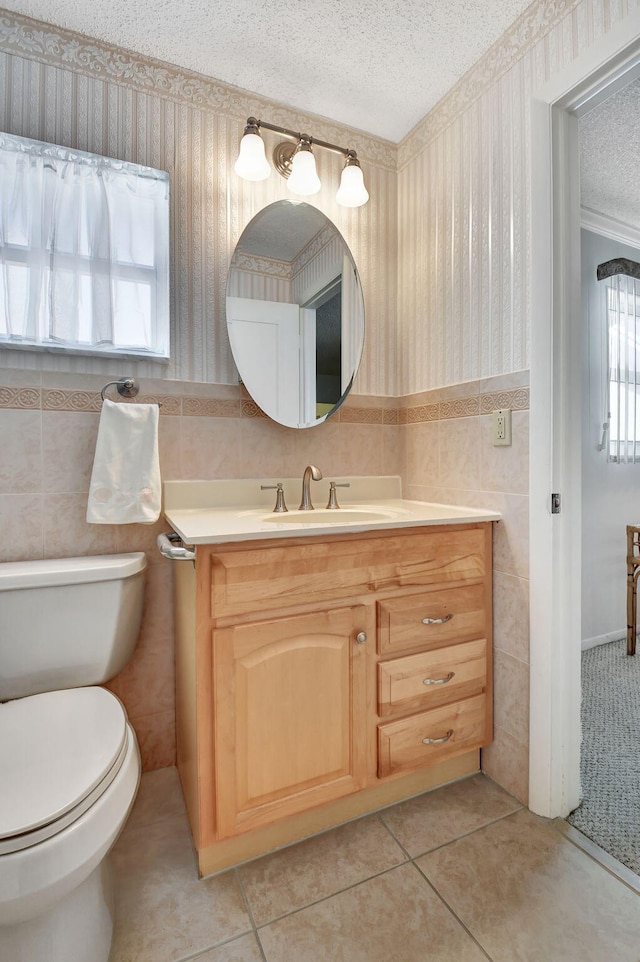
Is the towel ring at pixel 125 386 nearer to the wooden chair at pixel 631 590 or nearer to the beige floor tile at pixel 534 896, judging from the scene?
the beige floor tile at pixel 534 896

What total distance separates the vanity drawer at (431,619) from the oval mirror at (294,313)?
0.74 meters

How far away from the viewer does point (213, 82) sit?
1.55m

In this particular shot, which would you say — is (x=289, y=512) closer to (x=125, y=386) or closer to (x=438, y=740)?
(x=125, y=386)

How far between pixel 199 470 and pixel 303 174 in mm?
1082

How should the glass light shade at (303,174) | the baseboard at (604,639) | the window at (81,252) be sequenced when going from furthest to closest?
the baseboard at (604,639)
the glass light shade at (303,174)
the window at (81,252)

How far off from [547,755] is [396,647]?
52 centimetres

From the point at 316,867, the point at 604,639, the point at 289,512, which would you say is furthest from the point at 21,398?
the point at 604,639

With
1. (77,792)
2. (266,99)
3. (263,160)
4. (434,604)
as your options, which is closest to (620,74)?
(263,160)

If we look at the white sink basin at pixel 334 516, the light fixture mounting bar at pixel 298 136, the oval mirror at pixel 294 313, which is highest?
the light fixture mounting bar at pixel 298 136

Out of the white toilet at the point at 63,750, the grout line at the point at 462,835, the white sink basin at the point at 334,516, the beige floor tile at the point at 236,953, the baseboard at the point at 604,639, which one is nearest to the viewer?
the white toilet at the point at 63,750

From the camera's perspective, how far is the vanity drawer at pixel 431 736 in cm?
127

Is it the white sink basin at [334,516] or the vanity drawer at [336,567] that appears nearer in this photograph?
the vanity drawer at [336,567]

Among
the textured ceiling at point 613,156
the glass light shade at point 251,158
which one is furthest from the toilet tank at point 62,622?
the textured ceiling at point 613,156

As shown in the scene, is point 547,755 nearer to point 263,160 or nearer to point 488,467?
point 488,467
